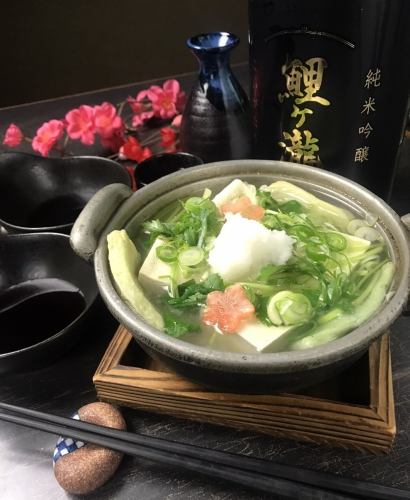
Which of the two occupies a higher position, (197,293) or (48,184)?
(197,293)

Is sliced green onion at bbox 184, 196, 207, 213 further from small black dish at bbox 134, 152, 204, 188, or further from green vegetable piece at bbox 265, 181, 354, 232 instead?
small black dish at bbox 134, 152, 204, 188

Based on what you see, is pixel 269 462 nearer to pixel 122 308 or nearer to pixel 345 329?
pixel 345 329

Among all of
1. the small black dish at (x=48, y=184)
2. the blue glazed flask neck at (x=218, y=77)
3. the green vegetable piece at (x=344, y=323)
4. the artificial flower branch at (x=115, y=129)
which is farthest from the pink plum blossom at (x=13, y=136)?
the green vegetable piece at (x=344, y=323)

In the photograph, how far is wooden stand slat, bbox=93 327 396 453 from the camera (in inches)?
47.7

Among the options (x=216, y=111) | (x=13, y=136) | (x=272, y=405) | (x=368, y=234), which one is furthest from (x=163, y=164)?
(x=272, y=405)

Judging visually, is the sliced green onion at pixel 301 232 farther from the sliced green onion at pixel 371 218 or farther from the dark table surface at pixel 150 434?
the dark table surface at pixel 150 434

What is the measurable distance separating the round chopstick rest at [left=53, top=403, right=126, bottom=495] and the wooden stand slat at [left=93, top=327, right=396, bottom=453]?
4.9 inches

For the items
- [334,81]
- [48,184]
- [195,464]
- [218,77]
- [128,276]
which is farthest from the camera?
[48,184]

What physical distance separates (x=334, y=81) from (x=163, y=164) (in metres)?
0.83

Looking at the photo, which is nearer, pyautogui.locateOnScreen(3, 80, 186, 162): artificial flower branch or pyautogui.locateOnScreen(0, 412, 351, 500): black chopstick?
pyautogui.locateOnScreen(0, 412, 351, 500): black chopstick

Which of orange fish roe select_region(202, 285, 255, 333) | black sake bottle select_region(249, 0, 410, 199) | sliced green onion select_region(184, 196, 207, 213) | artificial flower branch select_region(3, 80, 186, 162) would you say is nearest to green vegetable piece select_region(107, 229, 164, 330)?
orange fish roe select_region(202, 285, 255, 333)

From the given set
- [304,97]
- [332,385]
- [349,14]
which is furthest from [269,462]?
[349,14]

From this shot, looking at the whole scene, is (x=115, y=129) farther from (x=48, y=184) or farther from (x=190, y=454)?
(x=190, y=454)

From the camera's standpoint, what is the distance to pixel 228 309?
1.26 meters
